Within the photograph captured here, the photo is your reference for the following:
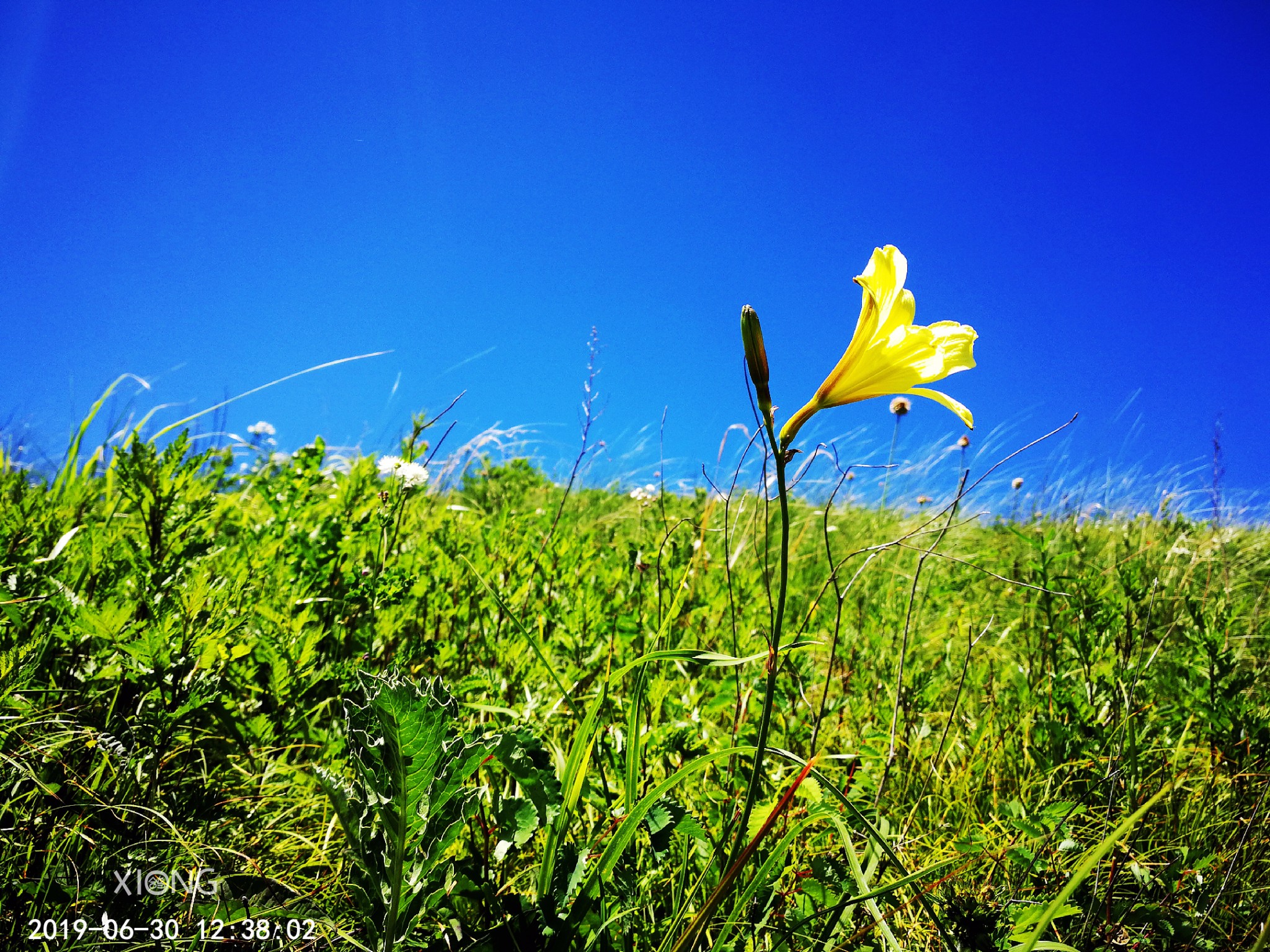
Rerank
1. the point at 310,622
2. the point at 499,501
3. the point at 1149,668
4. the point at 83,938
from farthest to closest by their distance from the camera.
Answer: the point at 499,501 < the point at 1149,668 < the point at 310,622 < the point at 83,938

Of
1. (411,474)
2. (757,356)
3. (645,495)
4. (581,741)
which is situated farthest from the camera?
(645,495)

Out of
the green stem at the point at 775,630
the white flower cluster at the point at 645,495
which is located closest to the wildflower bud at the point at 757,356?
the green stem at the point at 775,630

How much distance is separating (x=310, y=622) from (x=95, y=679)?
527 millimetres

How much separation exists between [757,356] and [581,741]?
69 centimetres

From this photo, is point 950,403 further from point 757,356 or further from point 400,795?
point 400,795

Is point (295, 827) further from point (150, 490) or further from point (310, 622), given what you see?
point (150, 490)

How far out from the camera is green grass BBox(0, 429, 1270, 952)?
1.19 meters

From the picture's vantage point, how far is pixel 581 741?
1.15 m

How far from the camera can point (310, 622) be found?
199cm

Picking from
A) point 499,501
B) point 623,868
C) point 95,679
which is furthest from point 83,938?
point 499,501

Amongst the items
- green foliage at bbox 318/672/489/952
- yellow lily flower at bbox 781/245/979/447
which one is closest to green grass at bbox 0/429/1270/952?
green foliage at bbox 318/672/489/952

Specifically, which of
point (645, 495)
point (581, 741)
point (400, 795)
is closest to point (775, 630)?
point (581, 741)

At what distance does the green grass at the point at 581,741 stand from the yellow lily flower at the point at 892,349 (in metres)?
0.31

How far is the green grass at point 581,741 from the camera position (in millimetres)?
1191
